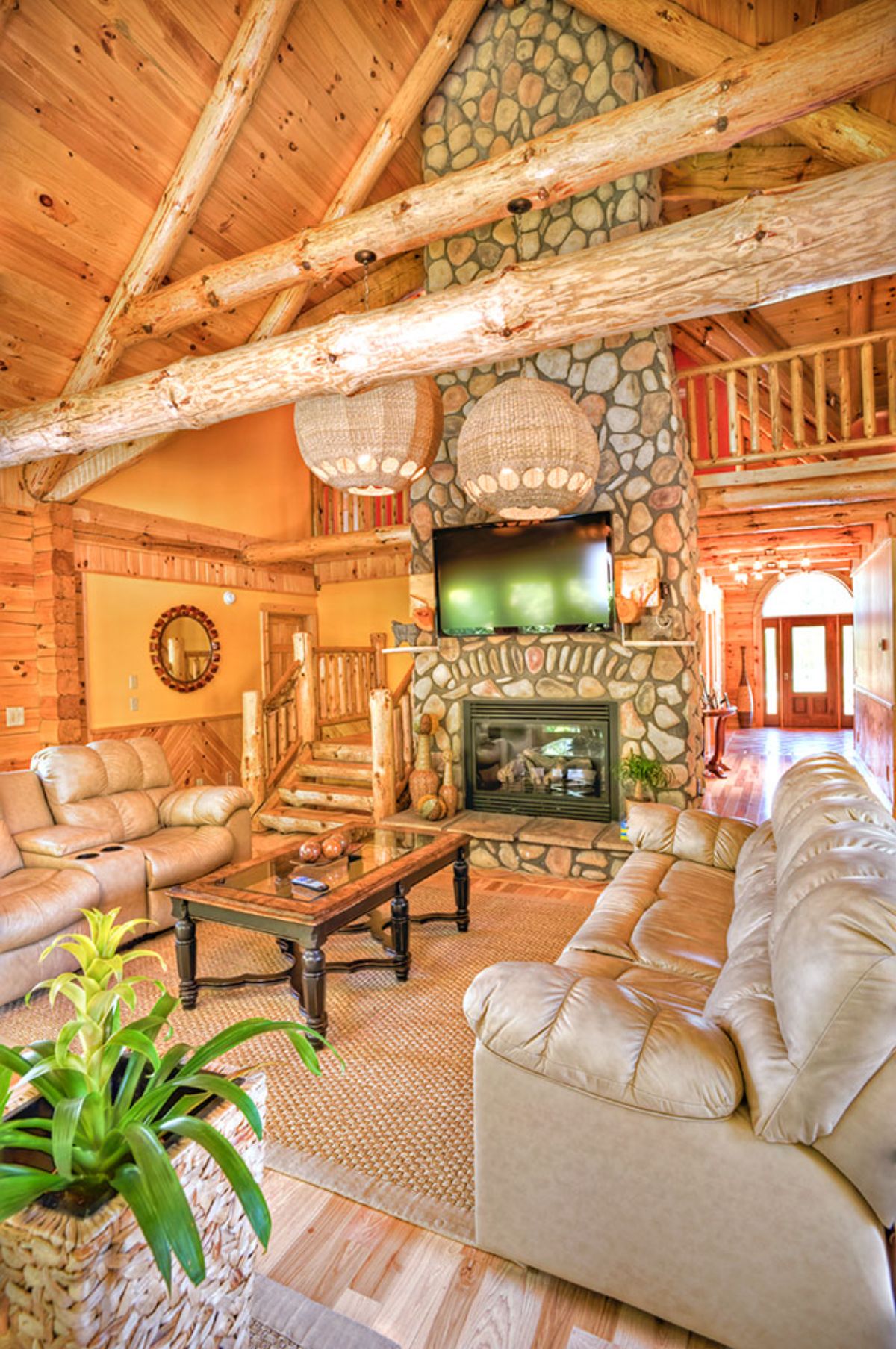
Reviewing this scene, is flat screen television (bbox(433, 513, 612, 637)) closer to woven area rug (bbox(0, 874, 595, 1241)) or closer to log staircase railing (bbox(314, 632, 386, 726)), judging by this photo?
log staircase railing (bbox(314, 632, 386, 726))

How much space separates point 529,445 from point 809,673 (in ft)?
37.4

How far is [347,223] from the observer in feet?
12.6

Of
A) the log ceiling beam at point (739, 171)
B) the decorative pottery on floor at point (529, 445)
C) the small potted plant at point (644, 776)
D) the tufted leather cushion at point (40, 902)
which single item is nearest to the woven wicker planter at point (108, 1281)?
the tufted leather cushion at point (40, 902)

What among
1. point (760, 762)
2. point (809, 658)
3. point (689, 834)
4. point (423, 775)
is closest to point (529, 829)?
point (423, 775)

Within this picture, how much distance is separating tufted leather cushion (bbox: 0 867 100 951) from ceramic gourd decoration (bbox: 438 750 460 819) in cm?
252

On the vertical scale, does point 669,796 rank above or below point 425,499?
below

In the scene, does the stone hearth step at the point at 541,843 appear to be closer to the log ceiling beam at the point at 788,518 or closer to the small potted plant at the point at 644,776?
the small potted plant at the point at 644,776

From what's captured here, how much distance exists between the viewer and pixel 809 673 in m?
12.5

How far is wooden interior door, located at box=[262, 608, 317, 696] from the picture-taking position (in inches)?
311

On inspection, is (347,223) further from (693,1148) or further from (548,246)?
(693,1148)

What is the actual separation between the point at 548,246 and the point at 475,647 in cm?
294

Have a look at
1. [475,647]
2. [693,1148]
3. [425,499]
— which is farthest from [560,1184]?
[425,499]

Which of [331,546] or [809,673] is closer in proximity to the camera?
[331,546]

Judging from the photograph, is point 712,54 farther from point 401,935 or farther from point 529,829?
point 401,935
